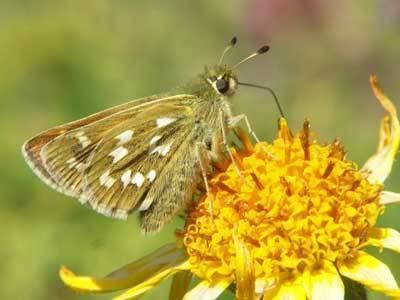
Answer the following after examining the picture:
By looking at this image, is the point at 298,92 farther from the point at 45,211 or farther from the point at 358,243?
the point at 358,243

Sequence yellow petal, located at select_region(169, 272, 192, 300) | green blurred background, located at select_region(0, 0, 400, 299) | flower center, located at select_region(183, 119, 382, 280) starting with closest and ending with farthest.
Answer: flower center, located at select_region(183, 119, 382, 280) < yellow petal, located at select_region(169, 272, 192, 300) < green blurred background, located at select_region(0, 0, 400, 299)

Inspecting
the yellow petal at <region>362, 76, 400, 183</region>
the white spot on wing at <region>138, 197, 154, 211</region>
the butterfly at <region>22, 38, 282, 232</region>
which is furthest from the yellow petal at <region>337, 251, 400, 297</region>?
the white spot on wing at <region>138, 197, 154, 211</region>

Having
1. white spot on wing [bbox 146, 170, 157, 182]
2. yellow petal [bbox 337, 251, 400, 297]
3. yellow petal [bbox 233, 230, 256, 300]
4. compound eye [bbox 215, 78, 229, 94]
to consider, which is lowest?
yellow petal [bbox 337, 251, 400, 297]

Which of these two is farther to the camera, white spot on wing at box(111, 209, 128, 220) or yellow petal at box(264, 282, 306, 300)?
white spot on wing at box(111, 209, 128, 220)

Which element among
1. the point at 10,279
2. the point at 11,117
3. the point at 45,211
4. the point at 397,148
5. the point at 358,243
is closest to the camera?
the point at 358,243

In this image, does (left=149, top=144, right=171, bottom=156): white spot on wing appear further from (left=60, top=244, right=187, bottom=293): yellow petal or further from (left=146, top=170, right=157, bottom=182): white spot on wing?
(left=60, top=244, right=187, bottom=293): yellow petal

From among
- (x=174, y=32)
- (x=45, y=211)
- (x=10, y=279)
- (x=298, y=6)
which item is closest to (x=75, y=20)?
(x=174, y=32)

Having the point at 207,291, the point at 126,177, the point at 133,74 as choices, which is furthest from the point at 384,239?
the point at 133,74

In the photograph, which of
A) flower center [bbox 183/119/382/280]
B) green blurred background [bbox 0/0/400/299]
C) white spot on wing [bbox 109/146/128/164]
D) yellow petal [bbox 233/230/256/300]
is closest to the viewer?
yellow petal [bbox 233/230/256/300]
